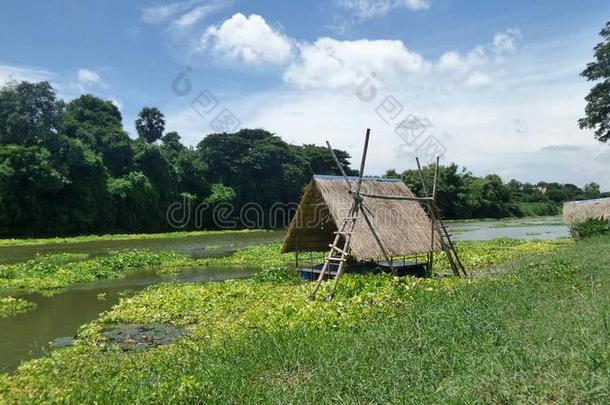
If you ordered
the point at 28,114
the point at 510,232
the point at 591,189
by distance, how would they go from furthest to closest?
the point at 591,189, the point at 510,232, the point at 28,114

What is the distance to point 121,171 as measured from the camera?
4472cm

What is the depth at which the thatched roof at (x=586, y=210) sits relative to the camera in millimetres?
27203

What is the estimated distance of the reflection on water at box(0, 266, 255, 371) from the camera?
8.75m

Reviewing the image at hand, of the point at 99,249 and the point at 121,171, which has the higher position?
the point at 121,171

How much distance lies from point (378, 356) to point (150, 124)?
56459 mm

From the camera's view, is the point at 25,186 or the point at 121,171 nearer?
the point at 25,186

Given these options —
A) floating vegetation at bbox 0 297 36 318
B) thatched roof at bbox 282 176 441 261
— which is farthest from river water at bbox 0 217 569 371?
thatched roof at bbox 282 176 441 261

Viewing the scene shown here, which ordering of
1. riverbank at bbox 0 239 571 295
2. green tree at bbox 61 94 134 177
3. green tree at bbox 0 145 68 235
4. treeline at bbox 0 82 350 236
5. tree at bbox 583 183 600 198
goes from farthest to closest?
1. tree at bbox 583 183 600 198
2. green tree at bbox 61 94 134 177
3. treeline at bbox 0 82 350 236
4. green tree at bbox 0 145 68 235
5. riverbank at bbox 0 239 571 295

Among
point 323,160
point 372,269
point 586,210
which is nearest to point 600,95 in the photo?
point 586,210

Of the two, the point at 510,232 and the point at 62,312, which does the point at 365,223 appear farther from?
the point at 510,232

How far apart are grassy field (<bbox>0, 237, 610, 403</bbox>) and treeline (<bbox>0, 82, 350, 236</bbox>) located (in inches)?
1148

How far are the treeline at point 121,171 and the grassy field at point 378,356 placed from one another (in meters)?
29.3

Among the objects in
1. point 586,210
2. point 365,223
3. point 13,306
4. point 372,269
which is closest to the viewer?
point 13,306

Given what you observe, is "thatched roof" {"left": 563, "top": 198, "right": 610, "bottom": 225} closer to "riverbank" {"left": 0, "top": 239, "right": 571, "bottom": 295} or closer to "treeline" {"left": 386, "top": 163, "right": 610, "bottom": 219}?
"riverbank" {"left": 0, "top": 239, "right": 571, "bottom": 295}
